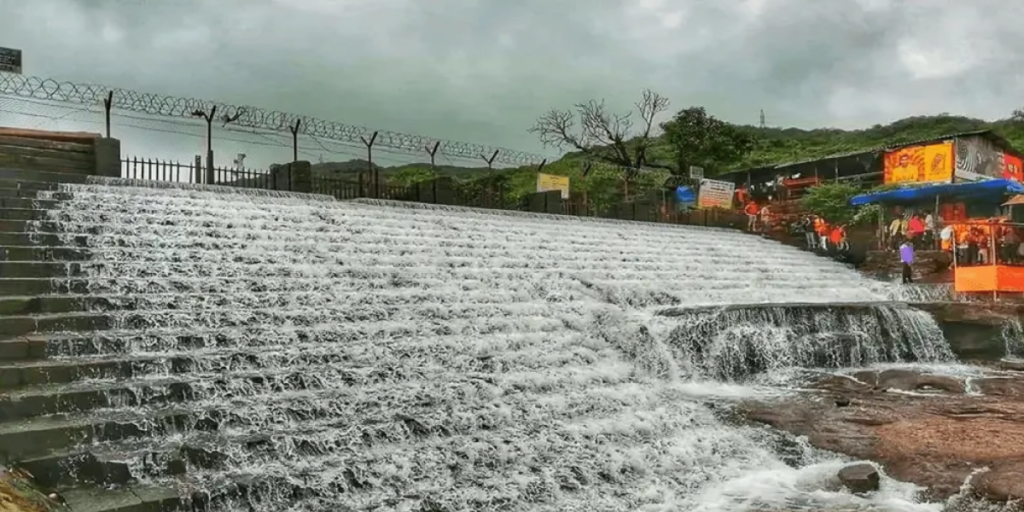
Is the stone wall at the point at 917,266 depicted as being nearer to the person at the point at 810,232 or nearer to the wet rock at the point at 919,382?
the person at the point at 810,232

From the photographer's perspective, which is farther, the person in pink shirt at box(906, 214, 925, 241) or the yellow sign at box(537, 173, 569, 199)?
the yellow sign at box(537, 173, 569, 199)

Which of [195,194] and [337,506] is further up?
[195,194]

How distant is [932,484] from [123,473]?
5.86 metres

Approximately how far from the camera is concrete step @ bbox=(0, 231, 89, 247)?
693 centimetres

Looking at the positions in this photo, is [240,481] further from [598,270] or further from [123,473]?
[598,270]

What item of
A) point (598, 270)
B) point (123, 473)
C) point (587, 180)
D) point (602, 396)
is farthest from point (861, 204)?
point (123, 473)

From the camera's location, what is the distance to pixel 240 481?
446 cm

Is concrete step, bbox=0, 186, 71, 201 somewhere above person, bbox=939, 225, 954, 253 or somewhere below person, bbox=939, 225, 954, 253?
above

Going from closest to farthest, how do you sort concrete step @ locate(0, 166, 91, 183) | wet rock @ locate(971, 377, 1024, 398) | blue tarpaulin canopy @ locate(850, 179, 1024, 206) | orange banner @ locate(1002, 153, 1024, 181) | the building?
1. concrete step @ locate(0, 166, 91, 183)
2. wet rock @ locate(971, 377, 1024, 398)
3. blue tarpaulin canopy @ locate(850, 179, 1024, 206)
4. the building
5. orange banner @ locate(1002, 153, 1024, 181)

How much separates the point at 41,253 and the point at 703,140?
28.5m

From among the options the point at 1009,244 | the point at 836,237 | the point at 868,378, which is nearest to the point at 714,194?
the point at 836,237

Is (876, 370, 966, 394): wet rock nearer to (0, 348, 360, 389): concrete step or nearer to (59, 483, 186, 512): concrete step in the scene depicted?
(0, 348, 360, 389): concrete step

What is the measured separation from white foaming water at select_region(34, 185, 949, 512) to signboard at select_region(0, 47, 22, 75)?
180cm

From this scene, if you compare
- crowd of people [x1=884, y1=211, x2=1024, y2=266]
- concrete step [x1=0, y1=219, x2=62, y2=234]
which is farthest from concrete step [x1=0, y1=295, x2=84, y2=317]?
crowd of people [x1=884, y1=211, x2=1024, y2=266]
